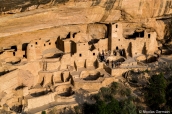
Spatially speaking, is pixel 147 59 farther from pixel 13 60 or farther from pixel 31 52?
pixel 13 60

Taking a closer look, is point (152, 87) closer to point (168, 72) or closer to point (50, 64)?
point (168, 72)

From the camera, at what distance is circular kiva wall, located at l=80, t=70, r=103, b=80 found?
50.4 ft

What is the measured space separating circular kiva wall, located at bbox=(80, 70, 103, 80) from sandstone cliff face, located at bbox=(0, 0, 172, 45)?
252 cm

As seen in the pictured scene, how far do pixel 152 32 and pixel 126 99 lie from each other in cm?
463

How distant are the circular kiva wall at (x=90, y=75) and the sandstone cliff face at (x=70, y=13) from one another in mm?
2520

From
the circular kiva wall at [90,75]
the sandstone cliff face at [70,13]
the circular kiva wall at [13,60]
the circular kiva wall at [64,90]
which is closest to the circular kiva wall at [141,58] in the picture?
the sandstone cliff face at [70,13]

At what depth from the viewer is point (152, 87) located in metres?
14.6

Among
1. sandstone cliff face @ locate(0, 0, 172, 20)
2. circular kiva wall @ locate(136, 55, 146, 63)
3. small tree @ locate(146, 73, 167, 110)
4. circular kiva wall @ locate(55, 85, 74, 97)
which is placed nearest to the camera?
sandstone cliff face @ locate(0, 0, 172, 20)

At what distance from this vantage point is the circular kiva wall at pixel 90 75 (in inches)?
604

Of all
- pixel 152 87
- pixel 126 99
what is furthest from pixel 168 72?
pixel 126 99

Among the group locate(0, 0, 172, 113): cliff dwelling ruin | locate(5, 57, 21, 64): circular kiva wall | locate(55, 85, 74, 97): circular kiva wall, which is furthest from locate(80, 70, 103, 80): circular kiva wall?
locate(5, 57, 21, 64): circular kiva wall

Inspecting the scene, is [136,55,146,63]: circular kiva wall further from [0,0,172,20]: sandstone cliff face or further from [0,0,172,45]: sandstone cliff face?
[0,0,172,20]: sandstone cliff face

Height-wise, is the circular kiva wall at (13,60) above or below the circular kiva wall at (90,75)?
above

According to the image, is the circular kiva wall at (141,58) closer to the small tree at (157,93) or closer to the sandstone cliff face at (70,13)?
the sandstone cliff face at (70,13)
